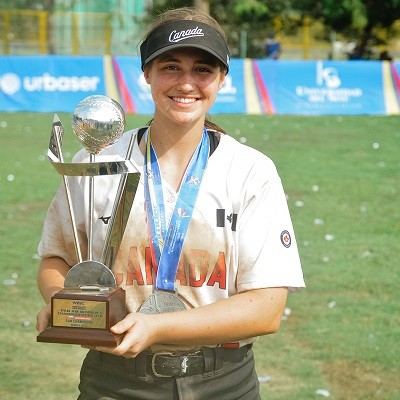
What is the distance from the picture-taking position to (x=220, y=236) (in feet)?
8.88

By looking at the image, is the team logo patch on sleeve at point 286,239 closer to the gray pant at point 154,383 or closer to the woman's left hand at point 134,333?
the gray pant at point 154,383

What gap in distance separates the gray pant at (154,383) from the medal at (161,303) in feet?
0.63

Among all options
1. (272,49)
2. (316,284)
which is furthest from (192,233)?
(272,49)

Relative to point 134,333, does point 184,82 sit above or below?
above

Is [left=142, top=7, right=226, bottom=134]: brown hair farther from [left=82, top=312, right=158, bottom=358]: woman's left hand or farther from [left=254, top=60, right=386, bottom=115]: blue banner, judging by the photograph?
[left=254, top=60, right=386, bottom=115]: blue banner

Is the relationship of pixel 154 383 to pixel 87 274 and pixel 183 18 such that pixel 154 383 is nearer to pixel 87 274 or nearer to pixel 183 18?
pixel 87 274

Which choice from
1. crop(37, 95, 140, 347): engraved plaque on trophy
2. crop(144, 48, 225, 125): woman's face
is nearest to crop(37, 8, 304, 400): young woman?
crop(144, 48, 225, 125): woman's face

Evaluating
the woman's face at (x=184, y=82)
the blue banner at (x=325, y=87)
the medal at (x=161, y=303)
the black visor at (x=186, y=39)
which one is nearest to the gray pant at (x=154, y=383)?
the medal at (x=161, y=303)

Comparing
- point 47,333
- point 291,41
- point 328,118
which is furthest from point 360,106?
point 47,333

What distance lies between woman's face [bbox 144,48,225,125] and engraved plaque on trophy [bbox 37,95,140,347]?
0.15 metres

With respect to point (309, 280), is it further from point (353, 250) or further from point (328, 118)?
point (328, 118)

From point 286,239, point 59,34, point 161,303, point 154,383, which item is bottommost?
point 59,34

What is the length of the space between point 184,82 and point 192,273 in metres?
0.55

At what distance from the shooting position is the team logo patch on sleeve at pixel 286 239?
2.76m
